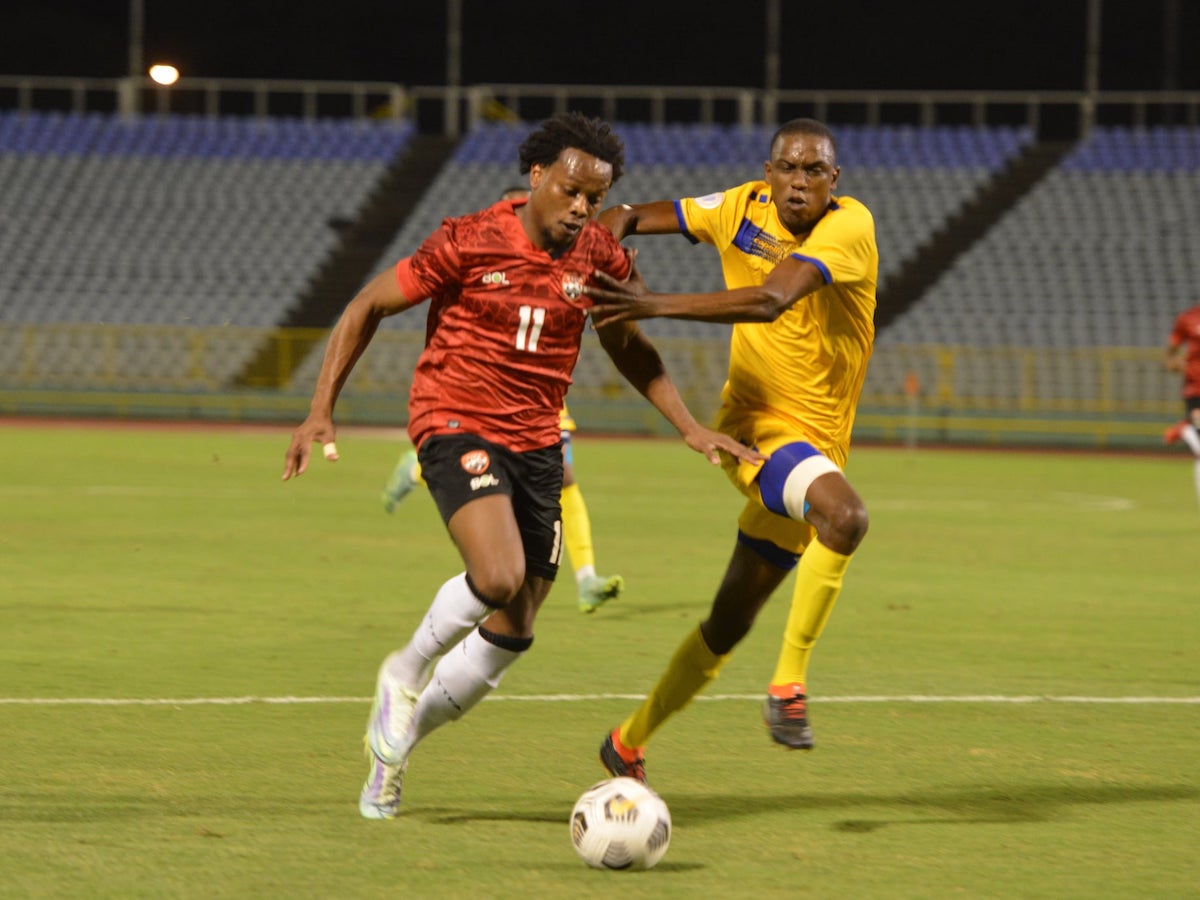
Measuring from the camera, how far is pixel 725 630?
607 cm

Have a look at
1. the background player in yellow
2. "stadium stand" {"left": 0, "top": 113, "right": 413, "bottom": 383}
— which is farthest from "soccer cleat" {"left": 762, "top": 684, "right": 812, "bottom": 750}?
"stadium stand" {"left": 0, "top": 113, "right": 413, "bottom": 383}

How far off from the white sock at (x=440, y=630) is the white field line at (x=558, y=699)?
1.92 metres

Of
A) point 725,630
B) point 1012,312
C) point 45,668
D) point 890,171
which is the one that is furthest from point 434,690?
point 890,171

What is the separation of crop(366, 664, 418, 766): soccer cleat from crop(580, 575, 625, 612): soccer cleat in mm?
4371

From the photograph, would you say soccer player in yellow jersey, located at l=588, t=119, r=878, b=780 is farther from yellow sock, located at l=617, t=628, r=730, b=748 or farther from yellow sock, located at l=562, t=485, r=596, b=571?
yellow sock, located at l=562, t=485, r=596, b=571

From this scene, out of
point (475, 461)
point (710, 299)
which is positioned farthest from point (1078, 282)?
point (475, 461)

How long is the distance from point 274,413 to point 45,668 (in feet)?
73.3

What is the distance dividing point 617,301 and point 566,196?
383 millimetres

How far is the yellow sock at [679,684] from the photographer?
603cm

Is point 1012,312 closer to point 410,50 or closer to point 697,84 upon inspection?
point 697,84

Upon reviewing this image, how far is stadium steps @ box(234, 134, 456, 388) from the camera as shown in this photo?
30.6 m

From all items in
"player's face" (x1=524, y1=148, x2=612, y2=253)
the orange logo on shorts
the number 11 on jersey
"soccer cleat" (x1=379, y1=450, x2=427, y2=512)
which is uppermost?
"player's face" (x1=524, y1=148, x2=612, y2=253)

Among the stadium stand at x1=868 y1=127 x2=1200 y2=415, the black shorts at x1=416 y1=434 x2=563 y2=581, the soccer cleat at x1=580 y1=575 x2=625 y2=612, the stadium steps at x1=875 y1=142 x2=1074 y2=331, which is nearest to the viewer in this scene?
the black shorts at x1=416 y1=434 x2=563 y2=581

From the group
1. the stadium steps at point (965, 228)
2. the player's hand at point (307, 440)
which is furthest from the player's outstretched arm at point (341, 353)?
the stadium steps at point (965, 228)
